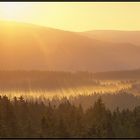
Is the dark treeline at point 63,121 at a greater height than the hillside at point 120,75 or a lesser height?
lesser

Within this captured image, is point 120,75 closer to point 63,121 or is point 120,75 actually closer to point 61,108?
point 61,108

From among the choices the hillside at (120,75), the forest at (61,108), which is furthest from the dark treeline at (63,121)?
the hillside at (120,75)

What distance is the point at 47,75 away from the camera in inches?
191

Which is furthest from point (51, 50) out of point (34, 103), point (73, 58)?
point (34, 103)

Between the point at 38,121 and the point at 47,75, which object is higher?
the point at 47,75

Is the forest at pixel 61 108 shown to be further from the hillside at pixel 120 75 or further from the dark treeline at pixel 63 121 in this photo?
the hillside at pixel 120 75

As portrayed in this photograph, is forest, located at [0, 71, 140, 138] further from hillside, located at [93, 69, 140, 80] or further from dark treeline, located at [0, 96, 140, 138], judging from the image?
hillside, located at [93, 69, 140, 80]

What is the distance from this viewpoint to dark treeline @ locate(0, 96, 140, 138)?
149 inches

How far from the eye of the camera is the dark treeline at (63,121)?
3.80 m

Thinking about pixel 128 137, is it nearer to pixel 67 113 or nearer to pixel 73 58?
pixel 67 113

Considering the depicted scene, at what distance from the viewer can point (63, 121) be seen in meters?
3.92

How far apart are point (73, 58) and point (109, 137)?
212cm

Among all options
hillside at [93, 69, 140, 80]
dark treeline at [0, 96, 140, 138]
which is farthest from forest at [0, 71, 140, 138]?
hillside at [93, 69, 140, 80]

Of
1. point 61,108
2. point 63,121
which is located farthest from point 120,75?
point 63,121
